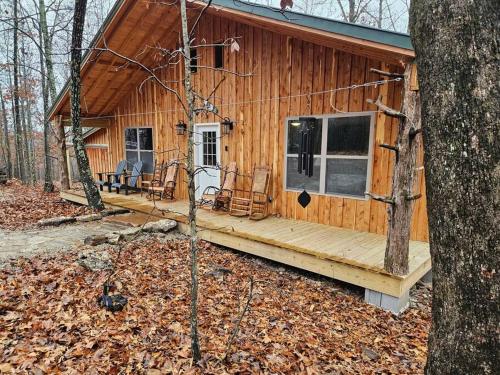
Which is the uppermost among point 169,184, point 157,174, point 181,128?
point 181,128

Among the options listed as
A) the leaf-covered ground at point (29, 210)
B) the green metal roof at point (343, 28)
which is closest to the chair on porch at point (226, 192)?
the green metal roof at point (343, 28)

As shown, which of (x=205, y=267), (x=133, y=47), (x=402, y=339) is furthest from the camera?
(x=133, y=47)

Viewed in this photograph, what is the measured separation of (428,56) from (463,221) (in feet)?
2.33

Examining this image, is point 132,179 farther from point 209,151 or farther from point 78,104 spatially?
point 209,151

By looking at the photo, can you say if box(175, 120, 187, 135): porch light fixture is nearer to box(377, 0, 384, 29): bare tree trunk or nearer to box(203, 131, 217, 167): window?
box(203, 131, 217, 167): window

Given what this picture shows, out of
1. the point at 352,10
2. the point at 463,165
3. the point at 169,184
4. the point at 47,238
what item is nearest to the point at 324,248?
the point at 463,165

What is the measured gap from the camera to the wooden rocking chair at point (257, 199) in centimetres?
616

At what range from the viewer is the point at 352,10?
548 inches

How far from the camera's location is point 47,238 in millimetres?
5250

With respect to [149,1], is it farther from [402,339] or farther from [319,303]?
[402,339]

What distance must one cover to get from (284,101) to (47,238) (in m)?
4.85

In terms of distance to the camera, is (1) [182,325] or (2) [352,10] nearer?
(1) [182,325]

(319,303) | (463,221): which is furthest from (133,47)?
(463,221)

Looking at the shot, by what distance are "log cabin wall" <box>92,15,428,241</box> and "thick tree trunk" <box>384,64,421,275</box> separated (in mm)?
1216
